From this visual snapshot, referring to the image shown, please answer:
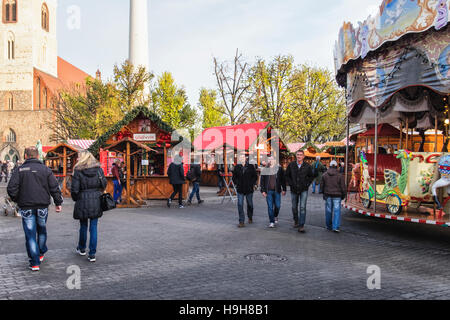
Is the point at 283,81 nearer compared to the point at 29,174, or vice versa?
the point at 29,174

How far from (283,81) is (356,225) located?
1141 inches

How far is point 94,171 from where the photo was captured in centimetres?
667

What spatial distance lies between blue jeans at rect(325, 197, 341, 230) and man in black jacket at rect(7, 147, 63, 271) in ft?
20.6

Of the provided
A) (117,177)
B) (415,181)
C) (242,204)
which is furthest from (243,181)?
(117,177)

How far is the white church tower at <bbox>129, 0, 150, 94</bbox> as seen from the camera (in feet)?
149

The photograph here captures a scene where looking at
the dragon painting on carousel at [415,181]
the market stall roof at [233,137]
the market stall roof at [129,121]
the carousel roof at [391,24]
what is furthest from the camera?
the market stall roof at [233,137]

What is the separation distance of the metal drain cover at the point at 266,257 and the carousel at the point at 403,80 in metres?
3.38

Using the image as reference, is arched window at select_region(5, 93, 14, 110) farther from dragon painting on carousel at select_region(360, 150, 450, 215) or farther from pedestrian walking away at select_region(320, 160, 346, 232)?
dragon painting on carousel at select_region(360, 150, 450, 215)

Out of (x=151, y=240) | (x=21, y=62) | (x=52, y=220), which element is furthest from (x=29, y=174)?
(x=21, y=62)

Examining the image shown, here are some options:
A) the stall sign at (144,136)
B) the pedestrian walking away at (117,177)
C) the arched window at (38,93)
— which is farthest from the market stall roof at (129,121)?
A: the arched window at (38,93)

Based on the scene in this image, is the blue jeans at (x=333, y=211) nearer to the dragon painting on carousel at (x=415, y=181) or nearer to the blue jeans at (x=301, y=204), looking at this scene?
the blue jeans at (x=301, y=204)

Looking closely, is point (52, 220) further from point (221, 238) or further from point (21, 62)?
point (21, 62)

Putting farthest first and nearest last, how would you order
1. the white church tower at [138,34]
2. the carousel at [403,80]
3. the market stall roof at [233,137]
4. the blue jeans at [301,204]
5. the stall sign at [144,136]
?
A: the white church tower at [138,34], the market stall roof at [233,137], the stall sign at [144,136], the blue jeans at [301,204], the carousel at [403,80]

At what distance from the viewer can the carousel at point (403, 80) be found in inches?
322
